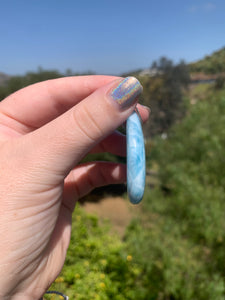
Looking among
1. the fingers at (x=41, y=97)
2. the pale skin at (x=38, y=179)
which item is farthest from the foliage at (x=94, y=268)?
the fingers at (x=41, y=97)

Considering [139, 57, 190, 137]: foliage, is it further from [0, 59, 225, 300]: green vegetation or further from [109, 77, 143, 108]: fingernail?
[109, 77, 143, 108]: fingernail

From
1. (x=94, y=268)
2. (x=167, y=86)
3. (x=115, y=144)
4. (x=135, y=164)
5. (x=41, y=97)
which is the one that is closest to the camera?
(x=135, y=164)

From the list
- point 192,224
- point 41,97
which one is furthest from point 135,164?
point 192,224

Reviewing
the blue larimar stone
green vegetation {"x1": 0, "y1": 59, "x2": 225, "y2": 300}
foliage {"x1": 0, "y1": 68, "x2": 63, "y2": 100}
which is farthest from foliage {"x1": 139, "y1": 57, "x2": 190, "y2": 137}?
the blue larimar stone

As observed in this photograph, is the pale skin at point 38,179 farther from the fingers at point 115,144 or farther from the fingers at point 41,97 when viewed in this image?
the fingers at point 115,144

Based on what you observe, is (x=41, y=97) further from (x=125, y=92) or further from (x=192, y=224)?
(x=192, y=224)

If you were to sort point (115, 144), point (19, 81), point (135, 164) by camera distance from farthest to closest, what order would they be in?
point (19, 81) < point (115, 144) < point (135, 164)
